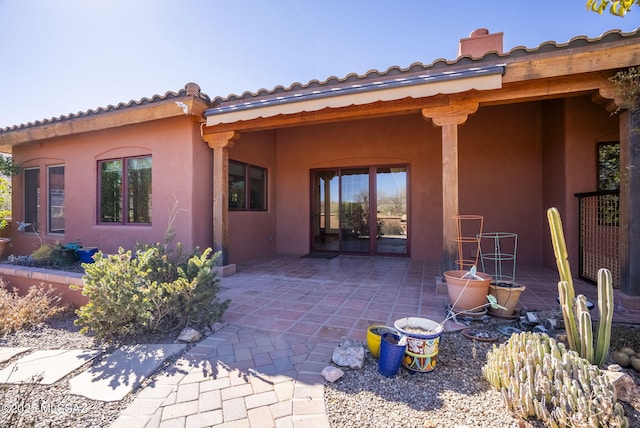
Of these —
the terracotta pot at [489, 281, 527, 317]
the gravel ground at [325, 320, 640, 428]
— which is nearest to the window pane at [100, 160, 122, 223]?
the gravel ground at [325, 320, 640, 428]

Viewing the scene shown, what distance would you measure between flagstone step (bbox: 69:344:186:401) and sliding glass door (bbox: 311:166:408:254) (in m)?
6.52

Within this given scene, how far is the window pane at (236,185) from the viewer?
766 cm

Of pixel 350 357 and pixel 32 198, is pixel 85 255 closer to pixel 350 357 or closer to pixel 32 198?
pixel 32 198

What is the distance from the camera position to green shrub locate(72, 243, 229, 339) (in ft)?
11.2

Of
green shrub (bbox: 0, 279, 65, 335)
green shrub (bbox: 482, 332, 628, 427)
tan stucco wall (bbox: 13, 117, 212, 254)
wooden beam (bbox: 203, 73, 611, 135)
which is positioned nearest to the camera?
green shrub (bbox: 482, 332, 628, 427)

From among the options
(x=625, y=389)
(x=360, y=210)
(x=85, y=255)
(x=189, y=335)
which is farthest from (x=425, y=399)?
(x=85, y=255)

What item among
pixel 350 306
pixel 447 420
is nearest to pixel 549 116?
pixel 350 306

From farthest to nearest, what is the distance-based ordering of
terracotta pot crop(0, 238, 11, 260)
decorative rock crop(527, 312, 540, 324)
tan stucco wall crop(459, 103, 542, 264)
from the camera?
1. terracotta pot crop(0, 238, 11, 260)
2. tan stucco wall crop(459, 103, 542, 264)
3. decorative rock crop(527, 312, 540, 324)

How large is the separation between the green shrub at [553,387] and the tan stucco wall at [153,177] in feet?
19.0

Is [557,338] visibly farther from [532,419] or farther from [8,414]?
[8,414]

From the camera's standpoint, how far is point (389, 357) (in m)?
2.57

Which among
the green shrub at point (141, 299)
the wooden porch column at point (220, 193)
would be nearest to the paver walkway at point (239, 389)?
the green shrub at point (141, 299)

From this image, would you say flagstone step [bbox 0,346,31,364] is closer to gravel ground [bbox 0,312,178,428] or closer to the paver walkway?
gravel ground [bbox 0,312,178,428]

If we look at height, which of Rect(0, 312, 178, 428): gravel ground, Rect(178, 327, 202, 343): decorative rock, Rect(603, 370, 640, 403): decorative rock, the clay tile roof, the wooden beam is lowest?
Rect(0, 312, 178, 428): gravel ground
